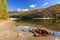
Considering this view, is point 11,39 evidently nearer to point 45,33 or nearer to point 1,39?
point 1,39

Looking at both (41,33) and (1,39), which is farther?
(41,33)

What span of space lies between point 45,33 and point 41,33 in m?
0.78

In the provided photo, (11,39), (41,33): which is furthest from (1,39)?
(41,33)

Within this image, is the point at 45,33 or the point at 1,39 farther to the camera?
the point at 45,33

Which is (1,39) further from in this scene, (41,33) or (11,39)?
(41,33)

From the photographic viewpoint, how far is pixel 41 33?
100 feet

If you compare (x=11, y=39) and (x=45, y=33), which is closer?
(x=11, y=39)

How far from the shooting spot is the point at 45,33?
30828 millimetres

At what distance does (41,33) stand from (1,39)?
1298cm

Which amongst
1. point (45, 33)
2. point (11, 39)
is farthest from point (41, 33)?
point (11, 39)

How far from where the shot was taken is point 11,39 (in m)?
19.7

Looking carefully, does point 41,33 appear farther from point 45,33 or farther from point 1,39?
point 1,39

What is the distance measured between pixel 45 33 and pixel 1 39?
531 inches

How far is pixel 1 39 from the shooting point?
739 inches
